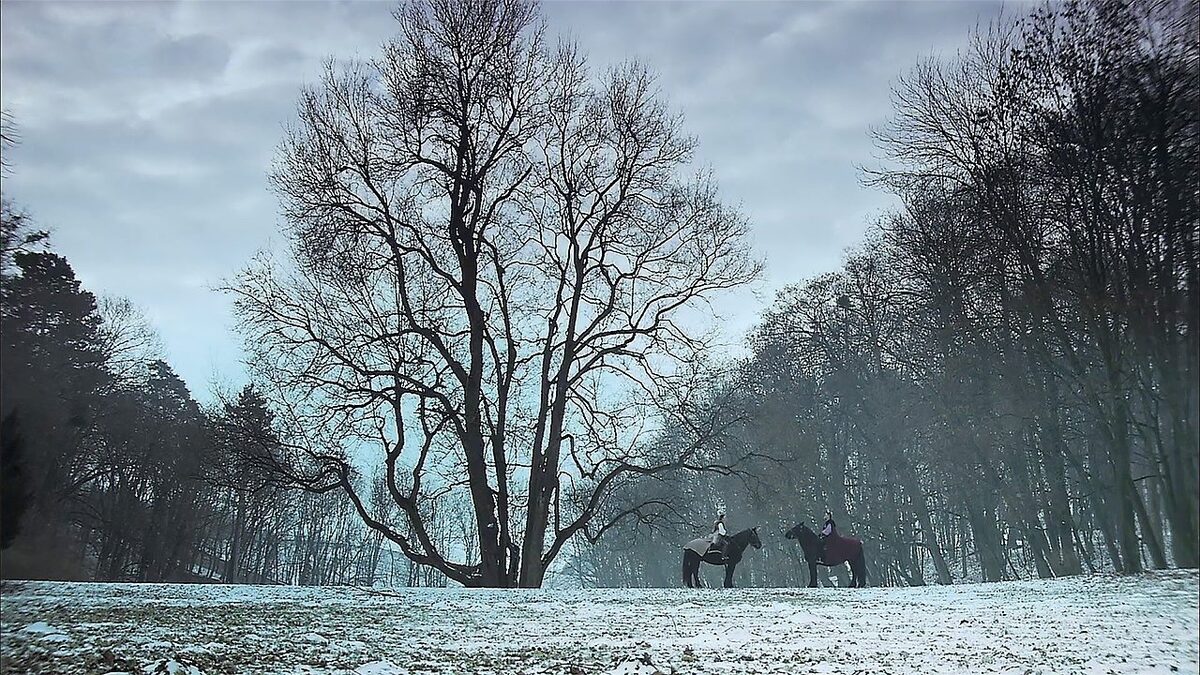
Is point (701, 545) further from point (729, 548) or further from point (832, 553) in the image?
point (832, 553)

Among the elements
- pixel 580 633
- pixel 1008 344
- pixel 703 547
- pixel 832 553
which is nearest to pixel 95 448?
pixel 580 633

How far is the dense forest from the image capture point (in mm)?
7652

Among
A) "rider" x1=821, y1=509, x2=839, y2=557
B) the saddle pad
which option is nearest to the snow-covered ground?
the saddle pad

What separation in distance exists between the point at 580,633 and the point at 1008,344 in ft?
25.9

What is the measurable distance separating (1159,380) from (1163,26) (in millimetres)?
2023

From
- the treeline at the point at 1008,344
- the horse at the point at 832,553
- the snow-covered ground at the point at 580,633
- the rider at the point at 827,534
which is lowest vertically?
the snow-covered ground at the point at 580,633

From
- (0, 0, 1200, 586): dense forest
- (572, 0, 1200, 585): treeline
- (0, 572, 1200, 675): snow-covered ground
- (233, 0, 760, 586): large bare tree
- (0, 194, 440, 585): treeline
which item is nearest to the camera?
(0, 194, 440, 585): treeline

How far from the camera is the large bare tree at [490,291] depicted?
1220 cm

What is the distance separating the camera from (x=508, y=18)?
12.7 metres

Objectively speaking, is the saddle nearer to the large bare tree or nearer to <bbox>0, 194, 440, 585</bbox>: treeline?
the large bare tree

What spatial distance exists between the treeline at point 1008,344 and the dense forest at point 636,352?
6cm

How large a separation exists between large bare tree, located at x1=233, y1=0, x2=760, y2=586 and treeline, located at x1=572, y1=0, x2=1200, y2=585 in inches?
72.3

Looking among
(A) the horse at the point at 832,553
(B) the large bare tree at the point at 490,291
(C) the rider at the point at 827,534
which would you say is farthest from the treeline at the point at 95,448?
(C) the rider at the point at 827,534

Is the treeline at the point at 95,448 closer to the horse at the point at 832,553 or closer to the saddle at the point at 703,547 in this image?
the saddle at the point at 703,547
